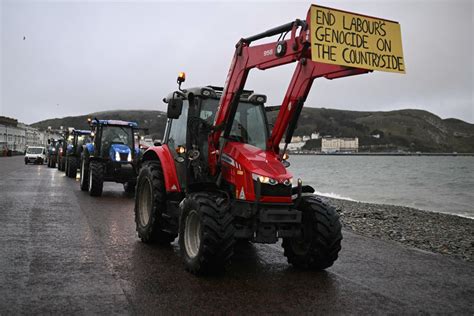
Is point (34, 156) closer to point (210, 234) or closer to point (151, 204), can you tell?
point (151, 204)

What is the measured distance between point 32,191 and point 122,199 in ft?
12.3

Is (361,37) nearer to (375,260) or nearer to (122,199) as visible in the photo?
(375,260)

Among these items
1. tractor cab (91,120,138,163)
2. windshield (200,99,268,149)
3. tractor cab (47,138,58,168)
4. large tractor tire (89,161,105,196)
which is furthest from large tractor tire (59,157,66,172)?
windshield (200,99,268,149)

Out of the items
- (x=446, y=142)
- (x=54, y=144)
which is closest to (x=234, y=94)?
(x=54, y=144)

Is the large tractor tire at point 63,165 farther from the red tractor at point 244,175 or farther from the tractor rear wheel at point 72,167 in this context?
the red tractor at point 244,175

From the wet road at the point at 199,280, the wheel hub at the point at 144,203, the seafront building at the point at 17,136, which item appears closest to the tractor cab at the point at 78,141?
the wet road at the point at 199,280

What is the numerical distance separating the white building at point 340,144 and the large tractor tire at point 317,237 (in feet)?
474

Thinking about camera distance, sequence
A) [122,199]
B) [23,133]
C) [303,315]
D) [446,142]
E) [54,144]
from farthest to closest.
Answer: [446,142] < [23,133] < [54,144] < [122,199] < [303,315]

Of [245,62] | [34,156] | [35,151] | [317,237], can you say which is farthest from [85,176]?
[35,151]

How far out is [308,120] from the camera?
157 meters

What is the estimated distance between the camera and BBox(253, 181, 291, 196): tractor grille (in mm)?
6328

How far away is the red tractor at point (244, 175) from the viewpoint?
6098 millimetres

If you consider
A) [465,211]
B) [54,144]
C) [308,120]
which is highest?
[308,120]

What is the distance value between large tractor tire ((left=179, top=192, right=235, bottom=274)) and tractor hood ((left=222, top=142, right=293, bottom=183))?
569mm
